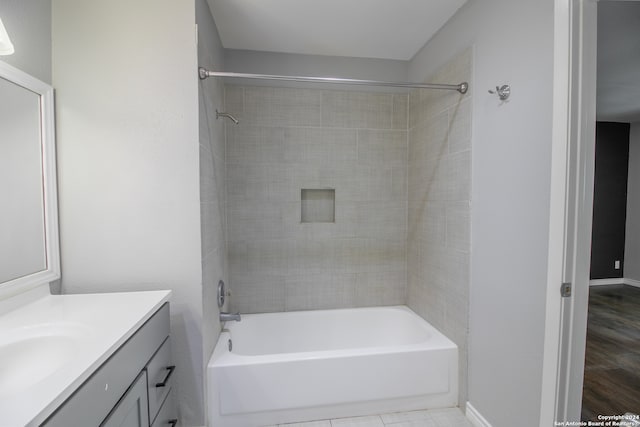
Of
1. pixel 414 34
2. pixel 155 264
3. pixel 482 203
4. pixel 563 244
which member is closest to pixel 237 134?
pixel 155 264

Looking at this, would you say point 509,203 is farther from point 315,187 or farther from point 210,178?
point 210,178

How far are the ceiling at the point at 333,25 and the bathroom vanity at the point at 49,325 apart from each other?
1.18 m

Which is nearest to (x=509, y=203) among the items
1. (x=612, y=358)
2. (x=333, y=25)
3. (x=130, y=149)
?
(x=333, y=25)

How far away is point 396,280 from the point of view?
258 centimetres

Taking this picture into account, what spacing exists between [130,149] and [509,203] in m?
1.94

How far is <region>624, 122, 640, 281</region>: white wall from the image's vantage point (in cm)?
407

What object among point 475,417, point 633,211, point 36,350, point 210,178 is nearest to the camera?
point 36,350

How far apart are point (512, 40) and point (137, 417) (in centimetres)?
229

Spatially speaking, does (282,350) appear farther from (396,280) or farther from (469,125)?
(469,125)

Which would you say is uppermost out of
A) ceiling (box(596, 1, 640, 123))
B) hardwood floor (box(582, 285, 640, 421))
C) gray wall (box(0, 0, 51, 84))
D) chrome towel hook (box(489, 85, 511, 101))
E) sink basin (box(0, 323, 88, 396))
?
ceiling (box(596, 1, 640, 123))

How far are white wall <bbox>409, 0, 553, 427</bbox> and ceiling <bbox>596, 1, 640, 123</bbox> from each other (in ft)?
2.44

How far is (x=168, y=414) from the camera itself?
1.38 m

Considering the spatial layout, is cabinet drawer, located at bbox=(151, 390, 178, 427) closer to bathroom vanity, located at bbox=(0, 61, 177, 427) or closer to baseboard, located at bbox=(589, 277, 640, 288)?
bathroom vanity, located at bbox=(0, 61, 177, 427)

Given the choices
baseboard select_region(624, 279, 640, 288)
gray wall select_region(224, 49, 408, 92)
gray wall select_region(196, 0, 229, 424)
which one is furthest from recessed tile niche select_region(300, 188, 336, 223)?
baseboard select_region(624, 279, 640, 288)
